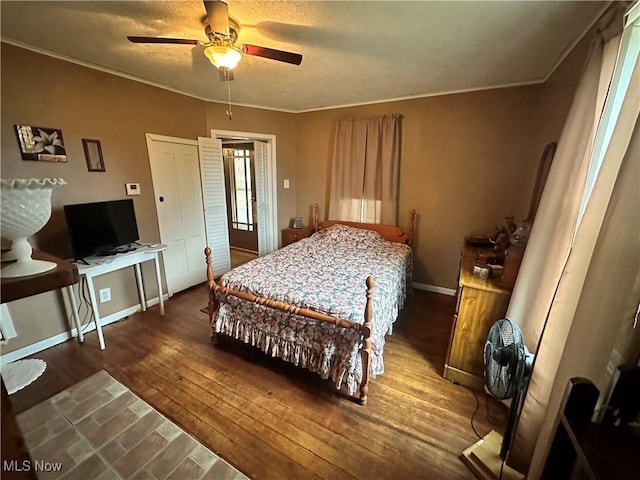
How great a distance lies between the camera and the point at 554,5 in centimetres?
150

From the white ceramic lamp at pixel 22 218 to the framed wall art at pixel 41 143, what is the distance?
212 centimetres

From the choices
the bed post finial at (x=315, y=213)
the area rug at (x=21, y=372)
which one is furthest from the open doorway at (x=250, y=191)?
the area rug at (x=21, y=372)

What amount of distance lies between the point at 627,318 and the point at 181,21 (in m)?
2.65

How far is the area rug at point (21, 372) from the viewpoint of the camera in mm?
1970

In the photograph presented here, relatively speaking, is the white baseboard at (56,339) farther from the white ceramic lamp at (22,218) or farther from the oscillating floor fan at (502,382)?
the oscillating floor fan at (502,382)

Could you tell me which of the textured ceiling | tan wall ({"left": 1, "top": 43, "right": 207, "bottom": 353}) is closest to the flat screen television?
tan wall ({"left": 1, "top": 43, "right": 207, "bottom": 353})

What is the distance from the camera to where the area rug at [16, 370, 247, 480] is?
144 cm

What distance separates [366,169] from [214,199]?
2.10m

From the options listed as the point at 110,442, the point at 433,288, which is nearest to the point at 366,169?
the point at 433,288

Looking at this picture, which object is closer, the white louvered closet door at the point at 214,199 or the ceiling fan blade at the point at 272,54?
the ceiling fan blade at the point at 272,54

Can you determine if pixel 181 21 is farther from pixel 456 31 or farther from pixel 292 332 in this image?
pixel 292 332

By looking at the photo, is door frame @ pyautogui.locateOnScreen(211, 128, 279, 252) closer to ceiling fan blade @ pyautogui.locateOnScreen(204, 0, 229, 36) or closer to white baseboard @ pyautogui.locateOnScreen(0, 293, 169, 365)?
white baseboard @ pyautogui.locateOnScreen(0, 293, 169, 365)

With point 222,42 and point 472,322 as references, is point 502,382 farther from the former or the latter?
point 222,42

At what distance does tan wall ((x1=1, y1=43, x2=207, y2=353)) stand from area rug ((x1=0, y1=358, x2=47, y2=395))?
148mm
